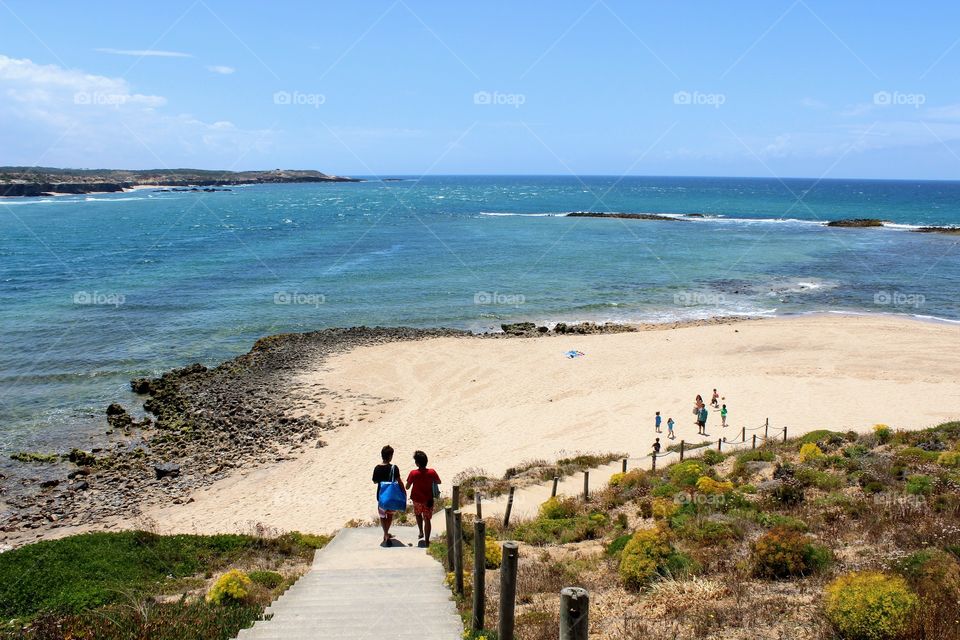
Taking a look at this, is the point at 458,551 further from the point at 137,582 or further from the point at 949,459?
the point at 949,459

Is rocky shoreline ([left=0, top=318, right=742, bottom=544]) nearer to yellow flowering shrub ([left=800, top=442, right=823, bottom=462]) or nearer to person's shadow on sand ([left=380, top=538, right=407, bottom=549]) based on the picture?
person's shadow on sand ([left=380, top=538, right=407, bottom=549])

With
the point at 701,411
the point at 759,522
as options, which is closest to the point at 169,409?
the point at 701,411

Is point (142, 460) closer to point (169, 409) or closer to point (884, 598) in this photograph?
point (169, 409)

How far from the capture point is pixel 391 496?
33.6 feet

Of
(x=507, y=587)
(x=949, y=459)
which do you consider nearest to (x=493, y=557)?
(x=507, y=587)

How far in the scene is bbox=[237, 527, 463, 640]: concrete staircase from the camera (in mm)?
6520

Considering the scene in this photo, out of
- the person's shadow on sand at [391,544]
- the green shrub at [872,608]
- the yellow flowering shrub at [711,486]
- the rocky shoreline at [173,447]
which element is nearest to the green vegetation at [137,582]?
the person's shadow on sand at [391,544]

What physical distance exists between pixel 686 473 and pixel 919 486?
463 centimetres

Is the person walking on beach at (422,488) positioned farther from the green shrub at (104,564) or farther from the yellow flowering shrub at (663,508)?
the yellow flowering shrub at (663,508)

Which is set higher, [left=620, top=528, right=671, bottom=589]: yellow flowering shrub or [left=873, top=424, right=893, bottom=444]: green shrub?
[left=620, top=528, right=671, bottom=589]: yellow flowering shrub

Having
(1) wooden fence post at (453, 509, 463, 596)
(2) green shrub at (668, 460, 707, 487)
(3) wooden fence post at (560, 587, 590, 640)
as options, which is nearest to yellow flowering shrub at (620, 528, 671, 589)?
(1) wooden fence post at (453, 509, 463, 596)

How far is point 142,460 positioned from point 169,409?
457cm

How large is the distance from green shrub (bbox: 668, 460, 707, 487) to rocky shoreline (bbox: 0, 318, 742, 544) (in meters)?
12.7

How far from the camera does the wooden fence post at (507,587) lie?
5470 millimetres
